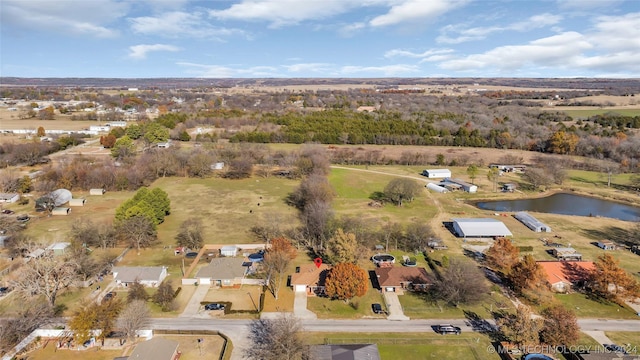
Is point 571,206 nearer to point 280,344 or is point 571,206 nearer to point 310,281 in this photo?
point 310,281

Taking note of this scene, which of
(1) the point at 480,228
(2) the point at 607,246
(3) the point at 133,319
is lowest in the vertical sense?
(2) the point at 607,246

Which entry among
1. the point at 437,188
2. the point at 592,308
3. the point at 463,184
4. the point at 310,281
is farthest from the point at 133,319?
the point at 463,184

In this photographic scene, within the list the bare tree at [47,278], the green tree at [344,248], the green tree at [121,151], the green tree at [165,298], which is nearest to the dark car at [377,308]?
the green tree at [344,248]

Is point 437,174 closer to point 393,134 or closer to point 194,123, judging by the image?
point 393,134

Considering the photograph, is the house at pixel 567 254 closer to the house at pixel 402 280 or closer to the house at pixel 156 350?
the house at pixel 402 280

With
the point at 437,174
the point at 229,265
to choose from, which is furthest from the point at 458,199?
the point at 229,265

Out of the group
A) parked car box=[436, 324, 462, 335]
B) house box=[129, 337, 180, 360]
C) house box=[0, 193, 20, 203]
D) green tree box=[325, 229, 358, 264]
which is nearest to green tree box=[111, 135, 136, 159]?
house box=[0, 193, 20, 203]
